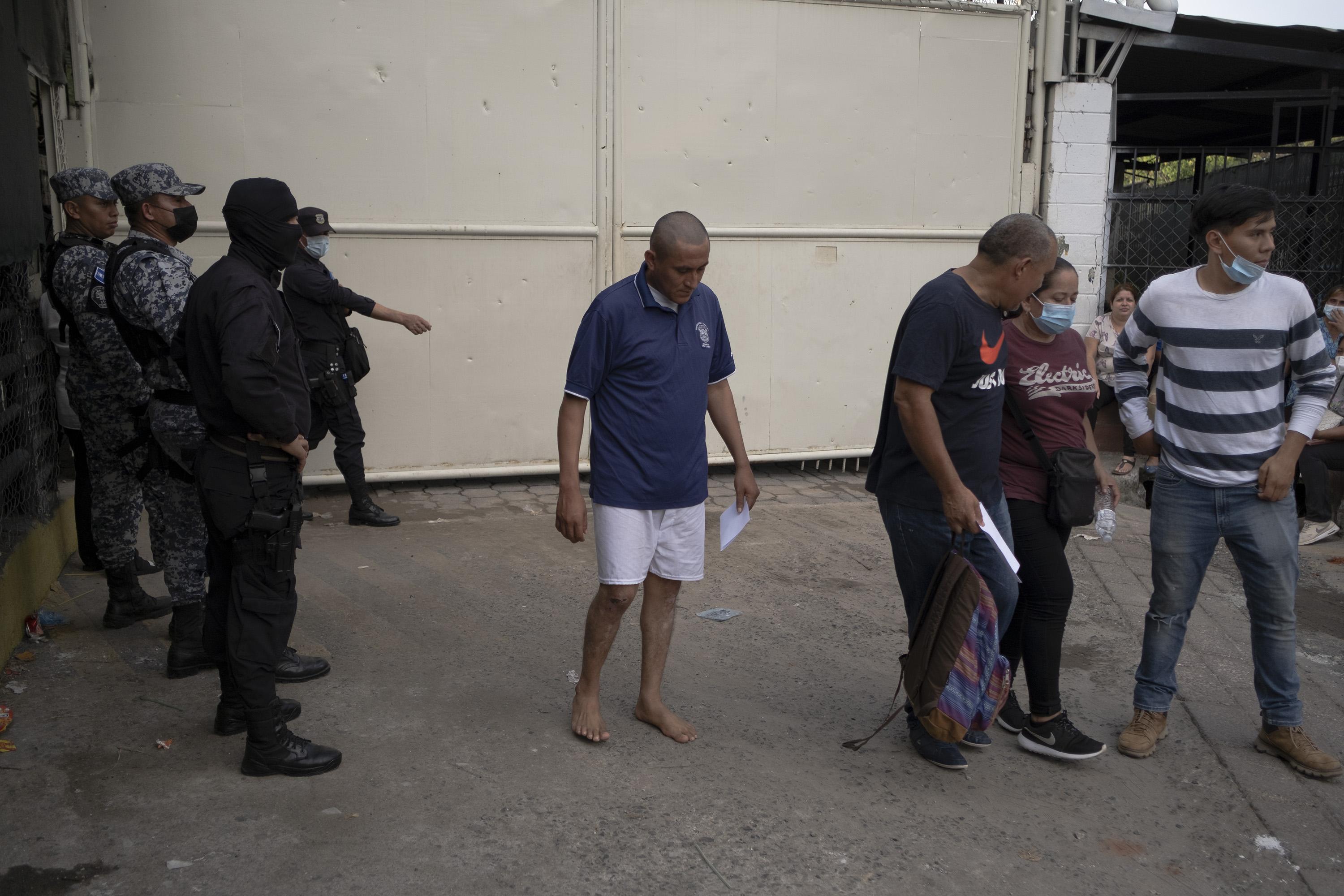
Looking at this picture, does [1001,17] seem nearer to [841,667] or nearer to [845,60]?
[845,60]

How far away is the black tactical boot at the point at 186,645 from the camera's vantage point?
429cm

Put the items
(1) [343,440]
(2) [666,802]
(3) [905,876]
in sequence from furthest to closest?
(1) [343,440] → (2) [666,802] → (3) [905,876]

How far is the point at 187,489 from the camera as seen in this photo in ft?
14.2

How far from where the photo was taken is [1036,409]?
3848mm

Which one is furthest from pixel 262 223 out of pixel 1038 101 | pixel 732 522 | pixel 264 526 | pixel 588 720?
pixel 1038 101

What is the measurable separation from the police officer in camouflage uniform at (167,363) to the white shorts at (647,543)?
1562 mm

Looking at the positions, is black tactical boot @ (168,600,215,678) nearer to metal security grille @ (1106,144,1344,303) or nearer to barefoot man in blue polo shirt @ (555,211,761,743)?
barefoot man in blue polo shirt @ (555,211,761,743)

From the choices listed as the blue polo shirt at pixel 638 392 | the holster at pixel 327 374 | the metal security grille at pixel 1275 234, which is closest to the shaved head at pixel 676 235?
the blue polo shirt at pixel 638 392

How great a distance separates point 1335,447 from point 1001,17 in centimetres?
377

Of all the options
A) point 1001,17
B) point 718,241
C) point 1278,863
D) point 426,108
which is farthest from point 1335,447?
point 426,108

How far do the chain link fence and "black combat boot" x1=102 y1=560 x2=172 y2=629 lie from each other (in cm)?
43

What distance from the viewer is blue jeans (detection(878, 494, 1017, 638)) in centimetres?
362

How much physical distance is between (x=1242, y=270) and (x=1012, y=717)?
174 cm

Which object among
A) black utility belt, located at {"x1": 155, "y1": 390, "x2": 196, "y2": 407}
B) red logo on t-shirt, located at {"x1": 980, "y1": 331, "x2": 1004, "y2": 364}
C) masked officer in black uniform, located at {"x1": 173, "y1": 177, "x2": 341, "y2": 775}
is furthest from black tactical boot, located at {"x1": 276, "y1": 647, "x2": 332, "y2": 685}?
red logo on t-shirt, located at {"x1": 980, "y1": 331, "x2": 1004, "y2": 364}
